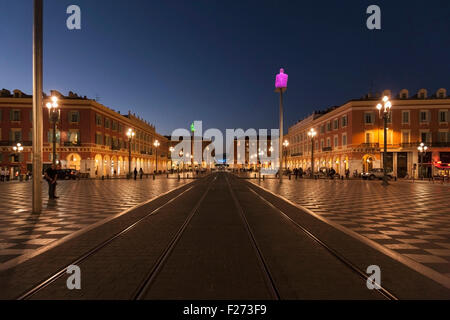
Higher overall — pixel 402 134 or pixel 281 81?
pixel 281 81

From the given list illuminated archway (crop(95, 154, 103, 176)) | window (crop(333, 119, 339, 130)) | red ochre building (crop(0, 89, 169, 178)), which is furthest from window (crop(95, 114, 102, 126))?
window (crop(333, 119, 339, 130))

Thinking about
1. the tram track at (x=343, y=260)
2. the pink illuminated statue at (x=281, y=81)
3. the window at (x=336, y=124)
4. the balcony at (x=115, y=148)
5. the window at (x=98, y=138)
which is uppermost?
the pink illuminated statue at (x=281, y=81)

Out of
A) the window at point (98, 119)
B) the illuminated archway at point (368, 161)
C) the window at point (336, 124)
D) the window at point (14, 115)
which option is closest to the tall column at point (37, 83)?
the window at point (98, 119)

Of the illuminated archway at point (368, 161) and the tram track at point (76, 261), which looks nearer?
the tram track at point (76, 261)

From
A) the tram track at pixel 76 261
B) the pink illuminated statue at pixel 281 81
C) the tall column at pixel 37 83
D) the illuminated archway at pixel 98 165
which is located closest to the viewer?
the tram track at pixel 76 261

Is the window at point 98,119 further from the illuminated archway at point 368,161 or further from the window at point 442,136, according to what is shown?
the window at point 442,136

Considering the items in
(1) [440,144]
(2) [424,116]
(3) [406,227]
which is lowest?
(3) [406,227]

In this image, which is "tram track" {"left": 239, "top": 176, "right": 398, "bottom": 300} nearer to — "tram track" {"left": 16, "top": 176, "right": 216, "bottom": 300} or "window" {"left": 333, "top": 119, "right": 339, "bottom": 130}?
"tram track" {"left": 16, "top": 176, "right": 216, "bottom": 300}

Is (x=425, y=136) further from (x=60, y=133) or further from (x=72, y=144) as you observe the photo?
(x=60, y=133)

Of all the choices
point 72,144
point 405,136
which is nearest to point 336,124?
point 405,136

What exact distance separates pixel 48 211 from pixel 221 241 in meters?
8.42

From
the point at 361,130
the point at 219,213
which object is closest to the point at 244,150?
the point at 361,130

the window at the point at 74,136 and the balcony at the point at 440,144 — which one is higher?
the window at the point at 74,136

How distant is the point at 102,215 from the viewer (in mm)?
11578
